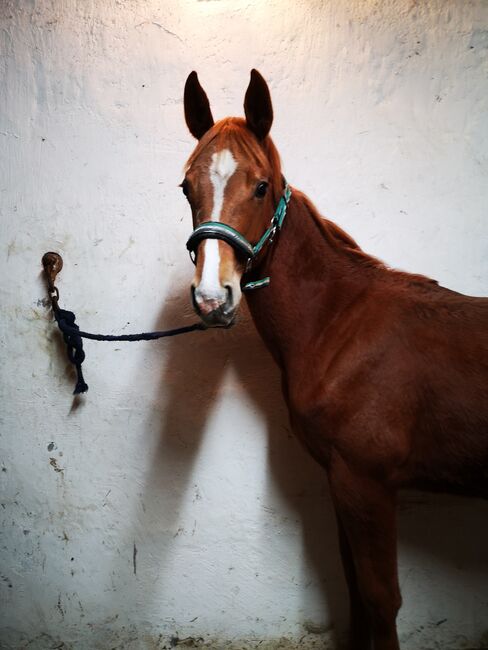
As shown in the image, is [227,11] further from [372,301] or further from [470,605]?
[470,605]

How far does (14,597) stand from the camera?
1507 millimetres

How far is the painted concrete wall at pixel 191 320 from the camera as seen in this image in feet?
4.83

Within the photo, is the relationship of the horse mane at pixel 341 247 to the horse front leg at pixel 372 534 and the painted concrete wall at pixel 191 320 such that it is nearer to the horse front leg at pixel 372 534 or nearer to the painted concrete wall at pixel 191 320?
the painted concrete wall at pixel 191 320

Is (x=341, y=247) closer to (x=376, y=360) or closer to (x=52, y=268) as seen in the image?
(x=376, y=360)

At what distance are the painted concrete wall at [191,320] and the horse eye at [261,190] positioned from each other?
0.49 m

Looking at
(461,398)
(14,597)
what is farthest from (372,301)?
(14,597)

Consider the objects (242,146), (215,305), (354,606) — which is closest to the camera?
(215,305)

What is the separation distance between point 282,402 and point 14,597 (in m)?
1.15

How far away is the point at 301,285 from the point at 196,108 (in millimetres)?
551

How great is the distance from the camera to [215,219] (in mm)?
979

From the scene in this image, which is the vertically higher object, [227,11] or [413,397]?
[227,11]

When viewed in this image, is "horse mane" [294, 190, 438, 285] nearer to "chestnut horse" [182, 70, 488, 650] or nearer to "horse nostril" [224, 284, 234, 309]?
"chestnut horse" [182, 70, 488, 650]

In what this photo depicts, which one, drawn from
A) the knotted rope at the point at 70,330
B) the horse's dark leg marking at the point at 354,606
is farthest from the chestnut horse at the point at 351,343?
the knotted rope at the point at 70,330

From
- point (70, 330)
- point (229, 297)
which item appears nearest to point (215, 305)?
point (229, 297)
